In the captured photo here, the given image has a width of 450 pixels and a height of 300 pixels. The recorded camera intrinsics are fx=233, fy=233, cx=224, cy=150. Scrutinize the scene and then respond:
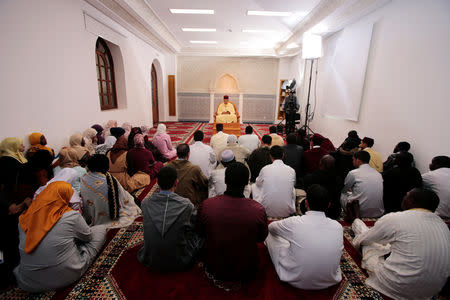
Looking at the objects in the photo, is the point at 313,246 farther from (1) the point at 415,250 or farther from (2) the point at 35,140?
(2) the point at 35,140

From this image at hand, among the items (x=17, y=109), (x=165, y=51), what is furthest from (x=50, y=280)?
(x=165, y=51)

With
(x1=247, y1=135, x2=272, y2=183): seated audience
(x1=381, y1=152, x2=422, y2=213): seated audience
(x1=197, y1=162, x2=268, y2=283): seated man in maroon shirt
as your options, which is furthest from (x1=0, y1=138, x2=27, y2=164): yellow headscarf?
(x1=381, y1=152, x2=422, y2=213): seated audience

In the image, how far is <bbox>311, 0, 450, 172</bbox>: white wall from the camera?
2.83 meters

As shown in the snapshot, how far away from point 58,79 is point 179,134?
3987mm

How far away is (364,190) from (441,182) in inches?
29.3

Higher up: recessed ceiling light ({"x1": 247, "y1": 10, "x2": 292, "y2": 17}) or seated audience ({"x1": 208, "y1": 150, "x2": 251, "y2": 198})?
recessed ceiling light ({"x1": 247, "y1": 10, "x2": 292, "y2": 17})

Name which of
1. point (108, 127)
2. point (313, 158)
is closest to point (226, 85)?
point (108, 127)

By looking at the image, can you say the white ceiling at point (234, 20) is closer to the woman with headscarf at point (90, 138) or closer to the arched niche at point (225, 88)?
the arched niche at point (225, 88)

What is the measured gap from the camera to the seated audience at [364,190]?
2.42 metres

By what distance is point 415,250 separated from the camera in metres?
1.44

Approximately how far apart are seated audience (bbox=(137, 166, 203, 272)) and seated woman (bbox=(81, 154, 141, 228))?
0.76 metres

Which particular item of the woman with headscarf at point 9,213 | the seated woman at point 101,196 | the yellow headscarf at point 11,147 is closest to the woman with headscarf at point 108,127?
the yellow headscarf at point 11,147

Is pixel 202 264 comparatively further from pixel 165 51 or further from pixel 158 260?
pixel 165 51

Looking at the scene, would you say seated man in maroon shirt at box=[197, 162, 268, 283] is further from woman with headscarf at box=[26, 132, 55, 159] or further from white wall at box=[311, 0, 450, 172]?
white wall at box=[311, 0, 450, 172]
